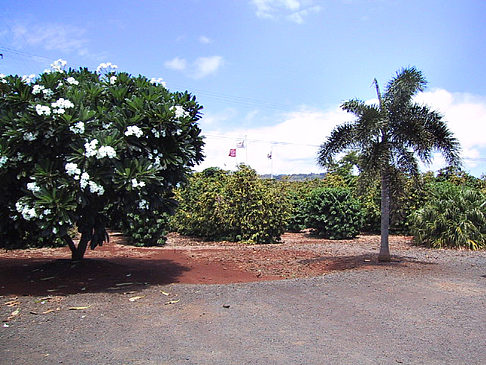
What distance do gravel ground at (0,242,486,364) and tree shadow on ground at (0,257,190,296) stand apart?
532 mm

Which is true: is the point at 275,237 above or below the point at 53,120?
below

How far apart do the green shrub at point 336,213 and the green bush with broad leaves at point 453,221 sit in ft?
8.44

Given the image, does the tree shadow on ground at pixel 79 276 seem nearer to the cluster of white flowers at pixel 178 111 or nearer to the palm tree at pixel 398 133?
the cluster of white flowers at pixel 178 111

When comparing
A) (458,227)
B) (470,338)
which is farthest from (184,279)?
(458,227)

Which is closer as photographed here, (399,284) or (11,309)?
(11,309)

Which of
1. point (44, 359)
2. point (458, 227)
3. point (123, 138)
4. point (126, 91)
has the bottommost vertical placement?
point (44, 359)

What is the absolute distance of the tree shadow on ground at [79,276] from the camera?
6.76 metres

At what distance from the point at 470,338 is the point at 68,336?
14.3 ft

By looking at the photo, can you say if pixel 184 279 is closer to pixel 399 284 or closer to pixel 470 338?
pixel 399 284

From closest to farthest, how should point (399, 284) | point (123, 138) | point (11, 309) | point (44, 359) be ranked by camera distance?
point (44, 359), point (11, 309), point (123, 138), point (399, 284)

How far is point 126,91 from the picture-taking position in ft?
22.1

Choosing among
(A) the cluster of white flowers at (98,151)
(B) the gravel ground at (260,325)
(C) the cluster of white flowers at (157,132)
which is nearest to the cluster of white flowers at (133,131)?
(C) the cluster of white flowers at (157,132)

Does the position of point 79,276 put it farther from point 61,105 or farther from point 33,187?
point 61,105

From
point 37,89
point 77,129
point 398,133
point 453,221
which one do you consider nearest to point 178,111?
point 77,129
